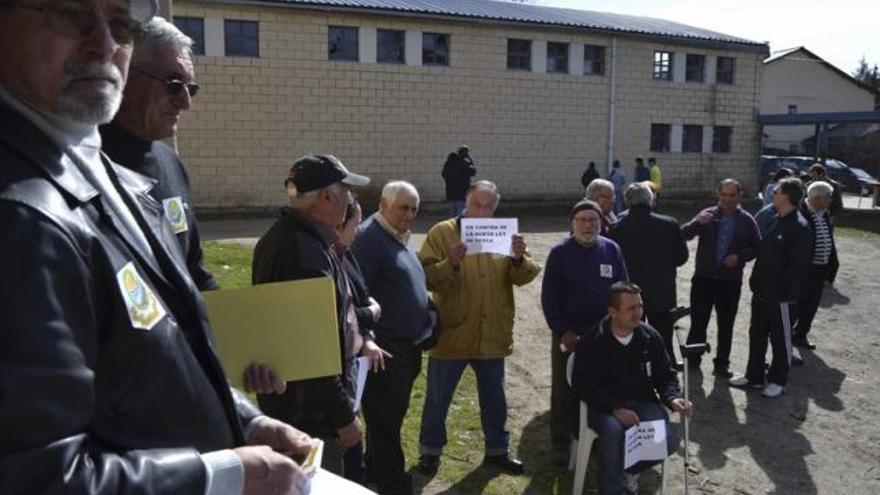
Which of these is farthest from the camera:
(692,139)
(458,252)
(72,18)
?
(692,139)

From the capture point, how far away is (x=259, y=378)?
2281 mm

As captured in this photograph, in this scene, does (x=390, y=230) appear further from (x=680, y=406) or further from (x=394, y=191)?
(x=680, y=406)

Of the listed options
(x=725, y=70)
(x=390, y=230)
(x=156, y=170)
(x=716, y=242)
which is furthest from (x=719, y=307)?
(x=725, y=70)

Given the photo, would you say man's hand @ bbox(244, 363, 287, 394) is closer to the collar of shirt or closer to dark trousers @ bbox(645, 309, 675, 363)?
the collar of shirt

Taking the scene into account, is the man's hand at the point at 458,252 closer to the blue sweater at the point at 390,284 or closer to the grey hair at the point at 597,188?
the blue sweater at the point at 390,284

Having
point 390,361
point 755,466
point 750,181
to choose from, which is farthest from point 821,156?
point 390,361

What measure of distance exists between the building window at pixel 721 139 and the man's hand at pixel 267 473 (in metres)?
27.6

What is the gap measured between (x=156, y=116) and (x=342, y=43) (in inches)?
703

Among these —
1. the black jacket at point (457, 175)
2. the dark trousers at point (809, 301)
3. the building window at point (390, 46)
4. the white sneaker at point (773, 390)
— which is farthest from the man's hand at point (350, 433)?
the building window at point (390, 46)

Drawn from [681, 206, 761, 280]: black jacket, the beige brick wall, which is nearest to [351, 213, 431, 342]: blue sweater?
[681, 206, 761, 280]: black jacket

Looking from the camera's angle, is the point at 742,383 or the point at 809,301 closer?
the point at 742,383

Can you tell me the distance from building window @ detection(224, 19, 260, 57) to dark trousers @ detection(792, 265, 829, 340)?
15.0 metres

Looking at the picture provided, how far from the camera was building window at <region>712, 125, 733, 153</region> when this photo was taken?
2645 cm

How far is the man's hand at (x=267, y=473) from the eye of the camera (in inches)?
51.8
